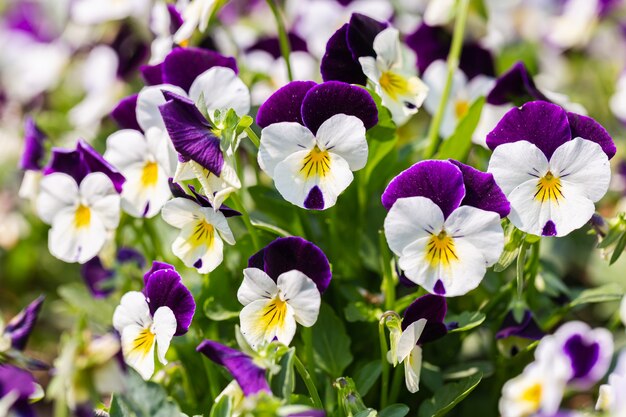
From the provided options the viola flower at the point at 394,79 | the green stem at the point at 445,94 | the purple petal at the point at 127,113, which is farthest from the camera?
the green stem at the point at 445,94

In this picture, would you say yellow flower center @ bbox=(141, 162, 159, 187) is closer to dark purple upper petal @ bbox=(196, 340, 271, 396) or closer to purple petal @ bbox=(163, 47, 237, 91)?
purple petal @ bbox=(163, 47, 237, 91)

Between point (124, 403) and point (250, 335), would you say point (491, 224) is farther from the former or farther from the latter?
point (124, 403)

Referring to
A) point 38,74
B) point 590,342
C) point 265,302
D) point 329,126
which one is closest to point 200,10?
point 329,126

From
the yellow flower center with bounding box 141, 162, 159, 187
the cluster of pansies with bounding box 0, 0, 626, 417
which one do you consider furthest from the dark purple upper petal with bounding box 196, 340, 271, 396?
the yellow flower center with bounding box 141, 162, 159, 187

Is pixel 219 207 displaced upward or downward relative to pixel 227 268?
upward

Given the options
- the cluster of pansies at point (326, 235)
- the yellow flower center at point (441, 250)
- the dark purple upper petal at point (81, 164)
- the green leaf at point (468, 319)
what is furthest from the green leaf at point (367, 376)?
the dark purple upper petal at point (81, 164)

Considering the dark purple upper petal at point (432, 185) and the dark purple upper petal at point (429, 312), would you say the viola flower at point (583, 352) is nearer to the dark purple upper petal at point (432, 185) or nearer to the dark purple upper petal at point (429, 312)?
the dark purple upper petal at point (429, 312)
